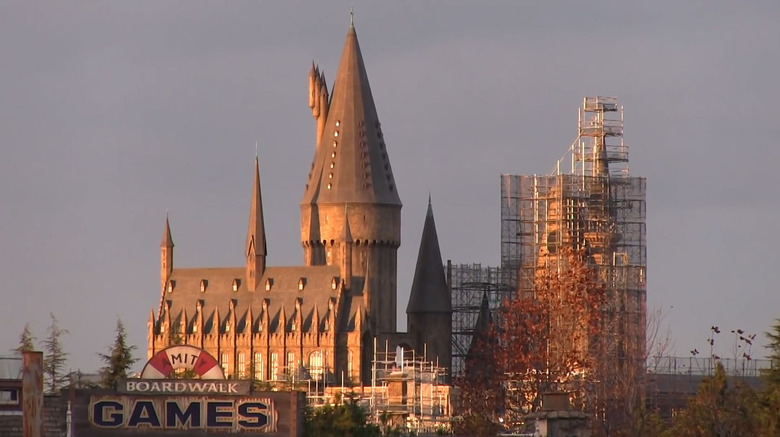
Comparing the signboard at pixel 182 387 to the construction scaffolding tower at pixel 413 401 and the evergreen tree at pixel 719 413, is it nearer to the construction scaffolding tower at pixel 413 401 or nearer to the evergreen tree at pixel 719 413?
the evergreen tree at pixel 719 413

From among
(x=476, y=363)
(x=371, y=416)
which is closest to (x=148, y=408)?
(x=371, y=416)

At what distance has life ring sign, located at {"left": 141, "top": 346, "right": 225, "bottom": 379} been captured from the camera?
288 feet

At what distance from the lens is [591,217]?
185 meters

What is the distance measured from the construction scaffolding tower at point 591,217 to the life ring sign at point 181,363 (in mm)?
88215

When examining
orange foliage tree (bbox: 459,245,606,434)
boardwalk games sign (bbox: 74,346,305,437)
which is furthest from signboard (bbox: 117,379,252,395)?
orange foliage tree (bbox: 459,245,606,434)

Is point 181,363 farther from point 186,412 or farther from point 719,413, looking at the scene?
point 719,413

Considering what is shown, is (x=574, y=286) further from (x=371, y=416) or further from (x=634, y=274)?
(x=634, y=274)

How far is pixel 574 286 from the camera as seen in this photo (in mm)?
140375

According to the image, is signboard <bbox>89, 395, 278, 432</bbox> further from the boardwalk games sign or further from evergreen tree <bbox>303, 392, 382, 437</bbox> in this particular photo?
evergreen tree <bbox>303, 392, 382, 437</bbox>

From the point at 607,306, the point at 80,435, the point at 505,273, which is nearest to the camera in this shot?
the point at 80,435

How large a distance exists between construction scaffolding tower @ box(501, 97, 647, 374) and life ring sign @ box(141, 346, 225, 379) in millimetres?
88215

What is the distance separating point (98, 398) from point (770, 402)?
2929 centimetres

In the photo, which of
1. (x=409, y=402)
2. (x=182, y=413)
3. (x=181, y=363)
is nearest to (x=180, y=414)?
(x=182, y=413)

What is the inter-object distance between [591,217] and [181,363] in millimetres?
99061
